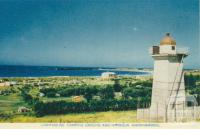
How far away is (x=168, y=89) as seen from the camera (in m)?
7.59

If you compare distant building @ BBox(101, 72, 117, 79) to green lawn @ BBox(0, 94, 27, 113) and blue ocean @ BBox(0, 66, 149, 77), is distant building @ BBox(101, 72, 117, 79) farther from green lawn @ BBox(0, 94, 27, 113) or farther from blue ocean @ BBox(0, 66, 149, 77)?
green lawn @ BBox(0, 94, 27, 113)

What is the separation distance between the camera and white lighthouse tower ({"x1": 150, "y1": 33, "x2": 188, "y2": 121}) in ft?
24.8

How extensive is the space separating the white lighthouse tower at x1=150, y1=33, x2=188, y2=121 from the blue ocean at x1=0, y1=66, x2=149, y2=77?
0.52m

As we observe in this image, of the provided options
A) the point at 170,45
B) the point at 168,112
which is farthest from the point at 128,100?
the point at 170,45

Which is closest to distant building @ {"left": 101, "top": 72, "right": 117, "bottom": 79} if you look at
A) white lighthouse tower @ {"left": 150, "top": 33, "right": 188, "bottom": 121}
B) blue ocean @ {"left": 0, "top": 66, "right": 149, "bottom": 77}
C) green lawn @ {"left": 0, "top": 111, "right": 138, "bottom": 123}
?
blue ocean @ {"left": 0, "top": 66, "right": 149, "bottom": 77}

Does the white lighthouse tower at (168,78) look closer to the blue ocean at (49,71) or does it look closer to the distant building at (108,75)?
the blue ocean at (49,71)

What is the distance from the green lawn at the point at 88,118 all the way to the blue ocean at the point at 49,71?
37.9 inches

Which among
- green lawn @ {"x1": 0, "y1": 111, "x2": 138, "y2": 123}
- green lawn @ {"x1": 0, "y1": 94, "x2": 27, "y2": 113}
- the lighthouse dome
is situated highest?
the lighthouse dome

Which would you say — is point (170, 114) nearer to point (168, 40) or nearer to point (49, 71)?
point (168, 40)

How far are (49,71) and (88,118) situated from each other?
173 cm

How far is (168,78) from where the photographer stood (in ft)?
24.8

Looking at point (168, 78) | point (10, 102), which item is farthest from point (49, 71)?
point (168, 78)

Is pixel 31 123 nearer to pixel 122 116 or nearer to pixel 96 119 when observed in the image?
Answer: pixel 96 119

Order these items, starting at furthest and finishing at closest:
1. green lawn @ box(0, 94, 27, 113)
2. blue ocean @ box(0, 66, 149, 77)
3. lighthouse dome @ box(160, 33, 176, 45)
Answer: blue ocean @ box(0, 66, 149, 77), green lawn @ box(0, 94, 27, 113), lighthouse dome @ box(160, 33, 176, 45)
